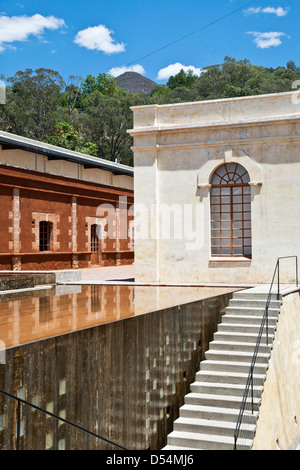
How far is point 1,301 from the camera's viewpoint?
33.5 feet

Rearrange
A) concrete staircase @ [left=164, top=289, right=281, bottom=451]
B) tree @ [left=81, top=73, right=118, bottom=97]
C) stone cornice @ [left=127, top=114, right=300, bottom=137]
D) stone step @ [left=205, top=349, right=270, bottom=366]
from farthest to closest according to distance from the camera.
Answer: tree @ [left=81, top=73, right=118, bottom=97], stone cornice @ [left=127, top=114, right=300, bottom=137], stone step @ [left=205, top=349, right=270, bottom=366], concrete staircase @ [left=164, top=289, right=281, bottom=451]

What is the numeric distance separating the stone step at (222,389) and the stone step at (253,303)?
227 cm

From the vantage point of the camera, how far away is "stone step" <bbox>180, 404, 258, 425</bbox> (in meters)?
8.62

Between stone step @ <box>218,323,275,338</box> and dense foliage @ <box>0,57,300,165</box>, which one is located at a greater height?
dense foliage @ <box>0,57,300,165</box>

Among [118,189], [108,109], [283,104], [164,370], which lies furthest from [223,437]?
[108,109]

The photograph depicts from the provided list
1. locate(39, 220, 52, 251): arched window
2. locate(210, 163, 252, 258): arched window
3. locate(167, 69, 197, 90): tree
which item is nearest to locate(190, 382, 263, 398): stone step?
locate(210, 163, 252, 258): arched window

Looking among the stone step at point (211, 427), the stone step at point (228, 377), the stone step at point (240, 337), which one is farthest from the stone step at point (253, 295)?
the stone step at point (211, 427)

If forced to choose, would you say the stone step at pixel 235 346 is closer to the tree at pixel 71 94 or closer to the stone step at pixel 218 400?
the stone step at pixel 218 400

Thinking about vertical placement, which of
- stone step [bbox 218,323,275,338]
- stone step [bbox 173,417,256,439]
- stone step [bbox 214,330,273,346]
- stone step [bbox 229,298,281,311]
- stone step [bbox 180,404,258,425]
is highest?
stone step [bbox 229,298,281,311]

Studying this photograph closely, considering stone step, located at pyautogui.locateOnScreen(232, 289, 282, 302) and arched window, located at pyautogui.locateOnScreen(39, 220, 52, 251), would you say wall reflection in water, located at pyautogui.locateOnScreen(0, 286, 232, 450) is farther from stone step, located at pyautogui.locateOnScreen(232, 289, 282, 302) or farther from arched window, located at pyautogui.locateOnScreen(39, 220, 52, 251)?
arched window, located at pyautogui.locateOnScreen(39, 220, 52, 251)

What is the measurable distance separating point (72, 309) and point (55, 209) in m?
15.4

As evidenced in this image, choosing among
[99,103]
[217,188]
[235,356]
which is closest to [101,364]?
[235,356]

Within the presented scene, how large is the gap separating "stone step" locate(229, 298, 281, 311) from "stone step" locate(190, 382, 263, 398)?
227 cm

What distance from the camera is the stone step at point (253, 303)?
11164mm
